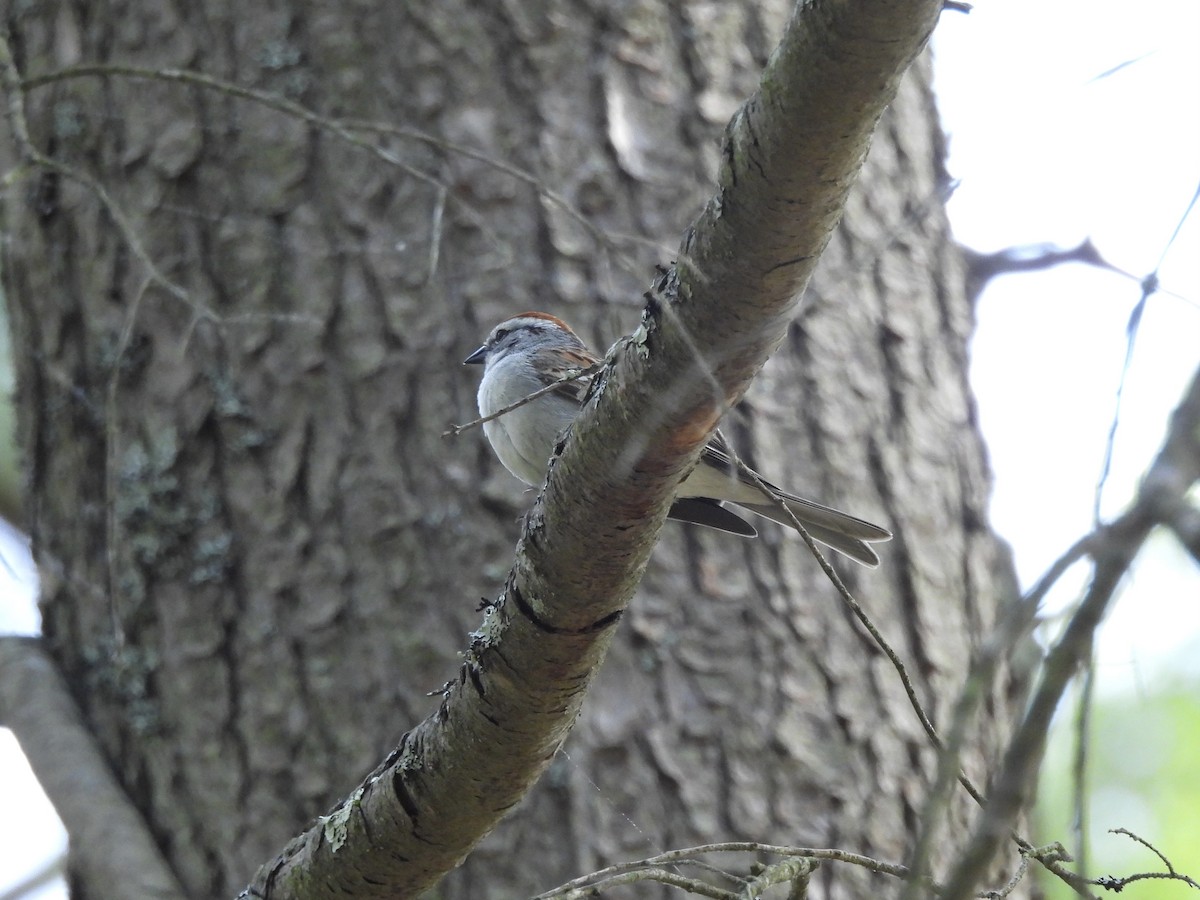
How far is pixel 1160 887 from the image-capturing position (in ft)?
22.1

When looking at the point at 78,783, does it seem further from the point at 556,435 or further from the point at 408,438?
the point at 556,435

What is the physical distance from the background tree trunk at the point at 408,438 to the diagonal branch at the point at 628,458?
114 centimetres

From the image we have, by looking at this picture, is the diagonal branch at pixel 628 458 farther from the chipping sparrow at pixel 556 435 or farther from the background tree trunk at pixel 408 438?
the chipping sparrow at pixel 556 435

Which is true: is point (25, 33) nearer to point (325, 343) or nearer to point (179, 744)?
point (325, 343)

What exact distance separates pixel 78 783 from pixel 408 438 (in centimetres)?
146

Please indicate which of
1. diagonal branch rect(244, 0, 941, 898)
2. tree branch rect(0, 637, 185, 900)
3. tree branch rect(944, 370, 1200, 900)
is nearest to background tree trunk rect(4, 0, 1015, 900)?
tree branch rect(0, 637, 185, 900)

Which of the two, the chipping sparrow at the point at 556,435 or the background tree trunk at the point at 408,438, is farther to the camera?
the chipping sparrow at the point at 556,435

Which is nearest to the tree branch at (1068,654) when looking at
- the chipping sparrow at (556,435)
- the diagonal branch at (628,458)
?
the diagonal branch at (628,458)

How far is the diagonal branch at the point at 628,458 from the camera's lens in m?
1.79

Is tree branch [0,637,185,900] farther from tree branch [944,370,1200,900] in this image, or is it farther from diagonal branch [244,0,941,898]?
tree branch [944,370,1200,900]

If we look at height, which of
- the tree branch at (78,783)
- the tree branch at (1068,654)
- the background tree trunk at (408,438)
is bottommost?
the tree branch at (78,783)

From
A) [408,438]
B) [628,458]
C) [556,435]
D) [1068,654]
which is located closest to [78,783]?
[408,438]

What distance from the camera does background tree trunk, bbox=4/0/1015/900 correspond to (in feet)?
12.1

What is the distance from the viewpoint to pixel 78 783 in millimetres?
3758
